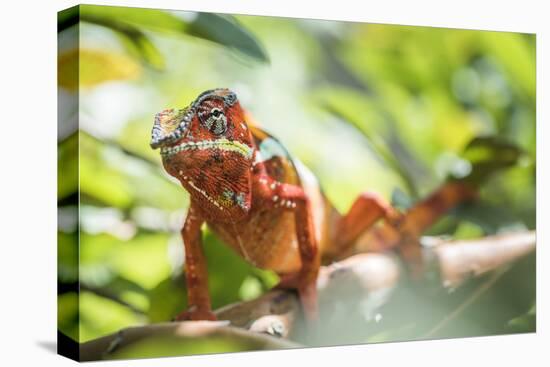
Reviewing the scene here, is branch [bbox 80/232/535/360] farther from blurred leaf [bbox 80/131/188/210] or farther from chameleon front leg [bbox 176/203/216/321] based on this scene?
blurred leaf [bbox 80/131/188/210]

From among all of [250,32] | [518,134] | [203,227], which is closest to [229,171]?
[203,227]

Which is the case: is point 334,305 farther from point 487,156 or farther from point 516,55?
point 516,55

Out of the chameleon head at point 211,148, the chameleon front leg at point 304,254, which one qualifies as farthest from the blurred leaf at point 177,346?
the chameleon head at point 211,148

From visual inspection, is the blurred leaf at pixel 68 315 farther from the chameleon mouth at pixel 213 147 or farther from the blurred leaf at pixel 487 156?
the blurred leaf at pixel 487 156

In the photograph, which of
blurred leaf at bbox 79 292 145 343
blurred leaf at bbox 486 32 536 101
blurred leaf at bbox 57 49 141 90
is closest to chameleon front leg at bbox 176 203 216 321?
blurred leaf at bbox 79 292 145 343

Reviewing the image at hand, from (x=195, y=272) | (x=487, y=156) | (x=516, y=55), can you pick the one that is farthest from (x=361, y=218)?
(x=516, y=55)

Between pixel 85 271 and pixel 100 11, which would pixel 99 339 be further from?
pixel 100 11
